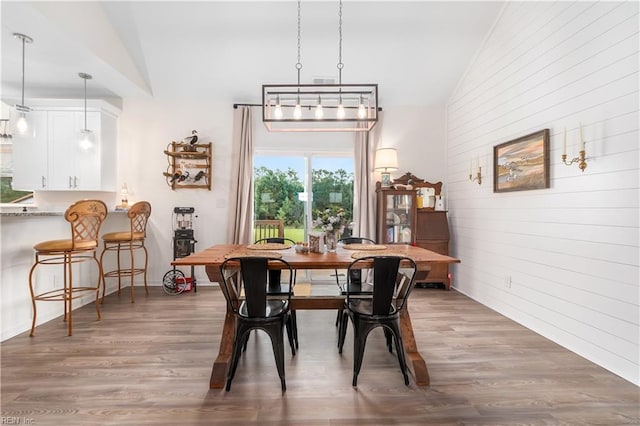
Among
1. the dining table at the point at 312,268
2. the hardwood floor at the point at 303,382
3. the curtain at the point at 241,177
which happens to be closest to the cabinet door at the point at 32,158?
the hardwood floor at the point at 303,382

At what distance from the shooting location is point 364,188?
464 cm

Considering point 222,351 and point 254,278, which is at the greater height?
point 254,278

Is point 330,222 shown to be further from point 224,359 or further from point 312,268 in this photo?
point 224,359

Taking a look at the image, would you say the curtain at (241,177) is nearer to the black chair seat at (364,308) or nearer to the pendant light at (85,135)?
the pendant light at (85,135)

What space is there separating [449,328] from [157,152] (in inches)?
175

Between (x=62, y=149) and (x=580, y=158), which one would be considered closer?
(x=580, y=158)

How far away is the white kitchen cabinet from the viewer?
4.09 metres

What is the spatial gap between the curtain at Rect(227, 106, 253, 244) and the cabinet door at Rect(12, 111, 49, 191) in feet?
7.89

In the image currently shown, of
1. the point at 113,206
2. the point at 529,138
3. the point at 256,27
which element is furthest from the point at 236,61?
the point at 529,138

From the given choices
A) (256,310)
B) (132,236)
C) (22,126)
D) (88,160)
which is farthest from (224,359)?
(88,160)

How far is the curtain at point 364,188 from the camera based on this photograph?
4609 millimetres

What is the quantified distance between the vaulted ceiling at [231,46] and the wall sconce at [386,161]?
850 mm

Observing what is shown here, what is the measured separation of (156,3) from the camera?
333cm

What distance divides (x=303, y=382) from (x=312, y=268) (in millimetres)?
752
